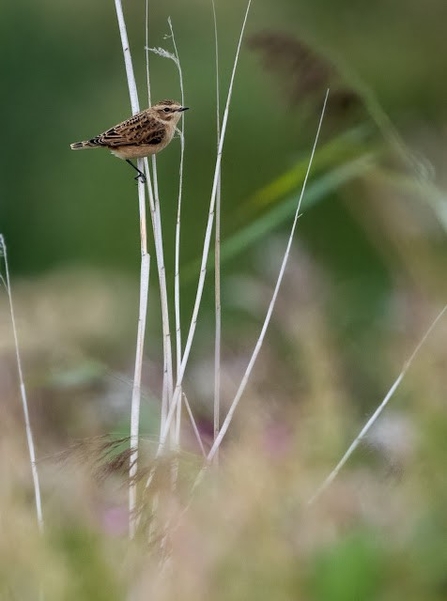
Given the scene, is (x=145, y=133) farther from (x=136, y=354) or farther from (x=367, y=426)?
(x=367, y=426)

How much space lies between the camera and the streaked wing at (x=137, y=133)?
7.98 ft

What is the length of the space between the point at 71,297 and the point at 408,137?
73 centimetres

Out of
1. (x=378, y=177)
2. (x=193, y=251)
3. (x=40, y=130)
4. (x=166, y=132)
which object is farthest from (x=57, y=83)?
(x=378, y=177)

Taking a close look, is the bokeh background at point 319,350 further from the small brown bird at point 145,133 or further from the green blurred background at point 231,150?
the small brown bird at point 145,133

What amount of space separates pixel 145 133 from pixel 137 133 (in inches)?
1.1

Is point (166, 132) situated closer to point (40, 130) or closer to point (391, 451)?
point (391, 451)

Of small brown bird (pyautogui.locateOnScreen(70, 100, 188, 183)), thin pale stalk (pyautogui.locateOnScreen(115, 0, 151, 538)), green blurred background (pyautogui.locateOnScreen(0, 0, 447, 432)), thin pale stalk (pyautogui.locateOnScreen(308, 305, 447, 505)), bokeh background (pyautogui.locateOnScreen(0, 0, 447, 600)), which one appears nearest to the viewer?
bokeh background (pyautogui.locateOnScreen(0, 0, 447, 600))

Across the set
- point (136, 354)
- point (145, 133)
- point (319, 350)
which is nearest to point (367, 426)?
point (319, 350)

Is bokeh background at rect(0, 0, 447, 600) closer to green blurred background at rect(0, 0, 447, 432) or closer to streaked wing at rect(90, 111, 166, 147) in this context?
green blurred background at rect(0, 0, 447, 432)

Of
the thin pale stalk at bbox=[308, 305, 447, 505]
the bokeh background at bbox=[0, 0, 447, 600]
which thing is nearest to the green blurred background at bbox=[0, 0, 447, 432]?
the bokeh background at bbox=[0, 0, 447, 600]

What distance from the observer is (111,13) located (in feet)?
21.9

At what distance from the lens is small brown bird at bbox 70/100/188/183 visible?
2430 millimetres

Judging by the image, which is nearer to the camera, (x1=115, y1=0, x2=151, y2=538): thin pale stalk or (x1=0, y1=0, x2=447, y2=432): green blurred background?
(x1=115, y1=0, x2=151, y2=538): thin pale stalk

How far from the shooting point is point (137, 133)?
8.08 feet
